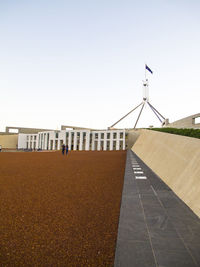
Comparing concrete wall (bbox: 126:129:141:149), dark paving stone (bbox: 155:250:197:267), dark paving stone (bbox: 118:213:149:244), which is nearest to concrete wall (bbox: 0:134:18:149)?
concrete wall (bbox: 126:129:141:149)

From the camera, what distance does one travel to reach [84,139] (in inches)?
2484

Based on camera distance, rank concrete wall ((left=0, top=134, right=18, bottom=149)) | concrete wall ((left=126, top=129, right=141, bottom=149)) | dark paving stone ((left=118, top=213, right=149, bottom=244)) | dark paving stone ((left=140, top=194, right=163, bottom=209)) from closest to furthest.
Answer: dark paving stone ((left=118, top=213, right=149, bottom=244)) < dark paving stone ((left=140, top=194, right=163, bottom=209)) < concrete wall ((left=126, top=129, right=141, bottom=149)) < concrete wall ((left=0, top=134, right=18, bottom=149))

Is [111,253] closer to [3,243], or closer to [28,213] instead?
[3,243]

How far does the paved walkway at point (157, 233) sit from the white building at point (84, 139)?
52.0 metres

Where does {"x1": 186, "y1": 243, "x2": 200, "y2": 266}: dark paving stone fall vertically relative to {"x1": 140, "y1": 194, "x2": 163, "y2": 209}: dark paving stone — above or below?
above

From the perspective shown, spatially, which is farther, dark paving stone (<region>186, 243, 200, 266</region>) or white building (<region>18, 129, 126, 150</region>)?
white building (<region>18, 129, 126, 150</region>)

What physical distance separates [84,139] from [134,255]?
61.1m

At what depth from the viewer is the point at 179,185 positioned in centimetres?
529

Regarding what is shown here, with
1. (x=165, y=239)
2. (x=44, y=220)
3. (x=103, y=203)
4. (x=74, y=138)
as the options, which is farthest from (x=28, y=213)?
(x=74, y=138)

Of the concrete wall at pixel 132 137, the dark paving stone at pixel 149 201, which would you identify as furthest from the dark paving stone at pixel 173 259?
the concrete wall at pixel 132 137

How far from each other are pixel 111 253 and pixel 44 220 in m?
1.53

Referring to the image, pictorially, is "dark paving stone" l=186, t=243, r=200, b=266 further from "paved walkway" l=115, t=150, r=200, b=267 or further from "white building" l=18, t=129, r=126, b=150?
"white building" l=18, t=129, r=126, b=150

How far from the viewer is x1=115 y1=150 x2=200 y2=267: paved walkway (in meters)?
2.13

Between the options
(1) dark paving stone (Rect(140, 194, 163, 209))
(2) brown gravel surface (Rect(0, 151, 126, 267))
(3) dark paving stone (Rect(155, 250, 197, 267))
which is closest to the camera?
(3) dark paving stone (Rect(155, 250, 197, 267))
